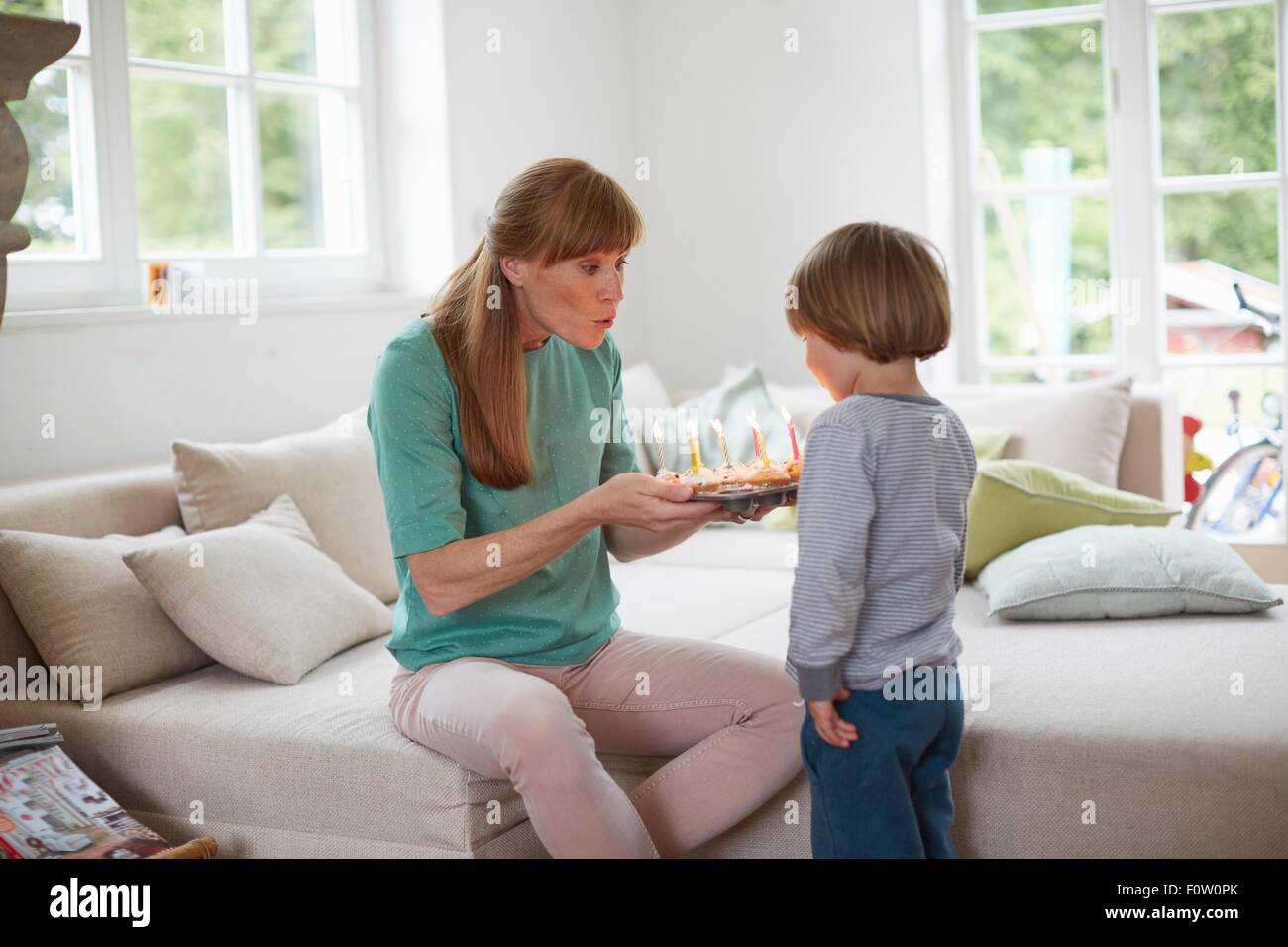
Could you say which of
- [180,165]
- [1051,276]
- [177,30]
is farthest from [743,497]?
[1051,276]

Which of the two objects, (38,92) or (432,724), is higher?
(38,92)

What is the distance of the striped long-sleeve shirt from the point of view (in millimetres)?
1618

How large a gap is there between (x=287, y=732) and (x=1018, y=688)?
44.2 inches

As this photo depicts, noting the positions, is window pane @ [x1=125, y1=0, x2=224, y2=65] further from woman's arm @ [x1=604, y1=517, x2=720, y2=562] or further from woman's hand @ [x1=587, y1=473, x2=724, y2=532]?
woman's hand @ [x1=587, y1=473, x2=724, y2=532]

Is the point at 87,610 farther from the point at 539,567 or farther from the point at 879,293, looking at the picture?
the point at 879,293

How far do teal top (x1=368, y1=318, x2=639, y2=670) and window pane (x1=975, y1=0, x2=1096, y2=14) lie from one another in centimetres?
264

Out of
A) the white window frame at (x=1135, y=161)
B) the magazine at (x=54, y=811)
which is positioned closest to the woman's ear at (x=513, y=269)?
the magazine at (x=54, y=811)

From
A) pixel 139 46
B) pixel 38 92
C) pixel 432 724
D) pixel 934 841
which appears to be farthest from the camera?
pixel 139 46

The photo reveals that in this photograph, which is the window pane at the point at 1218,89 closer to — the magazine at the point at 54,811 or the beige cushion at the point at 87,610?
the beige cushion at the point at 87,610

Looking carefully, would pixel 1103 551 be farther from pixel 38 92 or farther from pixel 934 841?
pixel 38 92

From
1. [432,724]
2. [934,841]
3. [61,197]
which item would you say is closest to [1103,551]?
[934,841]

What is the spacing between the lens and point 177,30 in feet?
10.7

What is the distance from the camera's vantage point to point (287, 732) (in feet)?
7.06
